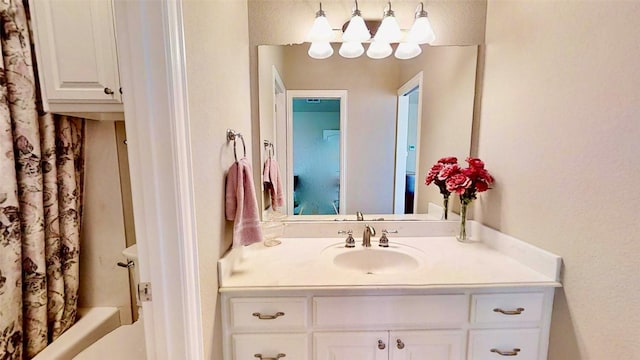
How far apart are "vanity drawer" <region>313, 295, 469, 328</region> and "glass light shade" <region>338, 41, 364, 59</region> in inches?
50.8

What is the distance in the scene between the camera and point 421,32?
147 centimetres

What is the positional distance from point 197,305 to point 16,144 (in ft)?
3.52

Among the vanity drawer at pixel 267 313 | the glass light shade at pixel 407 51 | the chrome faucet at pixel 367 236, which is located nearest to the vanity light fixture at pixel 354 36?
the glass light shade at pixel 407 51

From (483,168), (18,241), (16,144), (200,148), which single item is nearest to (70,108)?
(16,144)

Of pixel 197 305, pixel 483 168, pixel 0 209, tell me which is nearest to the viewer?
pixel 197 305

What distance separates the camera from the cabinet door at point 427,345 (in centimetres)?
110

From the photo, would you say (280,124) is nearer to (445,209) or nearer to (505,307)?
(445,209)

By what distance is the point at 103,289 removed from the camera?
149 cm

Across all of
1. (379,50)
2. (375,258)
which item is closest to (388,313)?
(375,258)

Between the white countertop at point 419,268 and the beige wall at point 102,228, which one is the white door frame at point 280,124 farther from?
the beige wall at point 102,228

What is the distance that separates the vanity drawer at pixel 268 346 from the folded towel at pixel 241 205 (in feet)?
1.26

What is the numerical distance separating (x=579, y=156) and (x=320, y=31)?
4.25 feet

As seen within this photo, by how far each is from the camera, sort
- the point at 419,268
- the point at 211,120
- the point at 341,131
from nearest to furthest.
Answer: the point at 211,120
the point at 419,268
the point at 341,131

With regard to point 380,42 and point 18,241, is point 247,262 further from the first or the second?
point 380,42
